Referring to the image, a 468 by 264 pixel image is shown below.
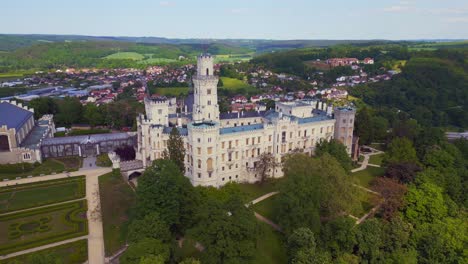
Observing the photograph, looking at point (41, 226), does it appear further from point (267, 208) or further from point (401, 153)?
point (401, 153)

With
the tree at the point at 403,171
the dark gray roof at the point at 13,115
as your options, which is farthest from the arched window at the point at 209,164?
the dark gray roof at the point at 13,115

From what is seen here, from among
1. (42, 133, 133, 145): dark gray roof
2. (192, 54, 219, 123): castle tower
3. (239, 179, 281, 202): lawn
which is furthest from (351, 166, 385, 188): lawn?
(42, 133, 133, 145): dark gray roof

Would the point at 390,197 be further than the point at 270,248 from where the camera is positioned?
Yes

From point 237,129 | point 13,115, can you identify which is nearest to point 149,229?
point 237,129

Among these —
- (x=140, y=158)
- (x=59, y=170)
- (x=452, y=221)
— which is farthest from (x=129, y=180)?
(x=452, y=221)

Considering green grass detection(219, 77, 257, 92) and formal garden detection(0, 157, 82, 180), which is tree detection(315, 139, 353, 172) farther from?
green grass detection(219, 77, 257, 92)

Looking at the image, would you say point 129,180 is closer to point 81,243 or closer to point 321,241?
point 81,243
